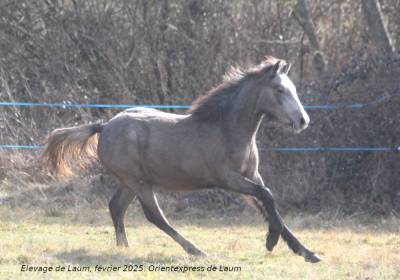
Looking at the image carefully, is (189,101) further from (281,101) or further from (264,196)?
(264,196)

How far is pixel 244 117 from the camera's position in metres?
9.34

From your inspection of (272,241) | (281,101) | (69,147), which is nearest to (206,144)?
(281,101)

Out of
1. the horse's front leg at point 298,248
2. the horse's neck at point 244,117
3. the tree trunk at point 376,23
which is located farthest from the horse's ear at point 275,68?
the tree trunk at point 376,23

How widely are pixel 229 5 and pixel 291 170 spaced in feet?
15.7

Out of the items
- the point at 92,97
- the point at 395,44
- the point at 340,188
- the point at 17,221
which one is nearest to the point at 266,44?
the point at 395,44

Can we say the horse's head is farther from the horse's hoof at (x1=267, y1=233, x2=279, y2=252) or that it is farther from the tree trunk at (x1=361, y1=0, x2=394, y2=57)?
the tree trunk at (x1=361, y1=0, x2=394, y2=57)

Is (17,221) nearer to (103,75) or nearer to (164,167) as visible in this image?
(164,167)

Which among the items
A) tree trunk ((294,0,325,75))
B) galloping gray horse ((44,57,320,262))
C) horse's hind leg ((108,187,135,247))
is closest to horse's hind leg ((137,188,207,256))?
galloping gray horse ((44,57,320,262))

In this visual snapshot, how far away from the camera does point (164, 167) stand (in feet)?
31.3

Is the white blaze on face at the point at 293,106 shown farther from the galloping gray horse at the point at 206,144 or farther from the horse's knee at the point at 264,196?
the horse's knee at the point at 264,196

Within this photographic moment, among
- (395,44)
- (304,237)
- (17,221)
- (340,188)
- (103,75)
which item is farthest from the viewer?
(103,75)

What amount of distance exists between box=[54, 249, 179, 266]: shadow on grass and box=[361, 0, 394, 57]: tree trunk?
7749 mm

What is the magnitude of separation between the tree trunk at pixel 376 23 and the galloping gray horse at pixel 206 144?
6.21 meters

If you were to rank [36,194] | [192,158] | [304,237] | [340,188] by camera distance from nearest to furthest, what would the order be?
[192,158], [304,237], [340,188], [36,194]
